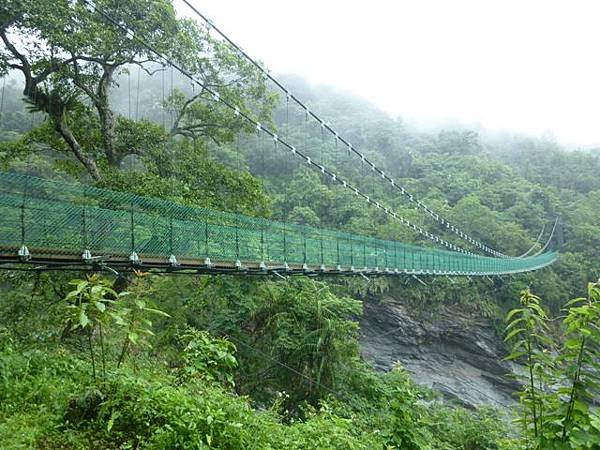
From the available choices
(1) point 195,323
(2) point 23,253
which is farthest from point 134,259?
(1) point 195,323

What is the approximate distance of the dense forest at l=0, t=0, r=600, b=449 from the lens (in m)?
1.80

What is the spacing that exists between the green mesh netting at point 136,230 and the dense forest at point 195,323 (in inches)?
14.3

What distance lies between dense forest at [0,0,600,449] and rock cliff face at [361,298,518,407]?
49 centimetres

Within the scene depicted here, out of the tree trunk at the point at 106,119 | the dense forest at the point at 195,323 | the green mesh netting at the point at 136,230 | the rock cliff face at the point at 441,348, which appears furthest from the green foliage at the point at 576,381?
the rock cliff face at the point at 441,348

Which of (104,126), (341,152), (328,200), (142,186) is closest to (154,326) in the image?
(142,186)

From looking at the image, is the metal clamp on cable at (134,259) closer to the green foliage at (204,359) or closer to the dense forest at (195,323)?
the dense forest at (195,323)

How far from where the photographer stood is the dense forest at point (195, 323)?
71.0 inches

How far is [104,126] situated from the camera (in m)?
5.65

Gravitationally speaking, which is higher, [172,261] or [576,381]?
[576,381]

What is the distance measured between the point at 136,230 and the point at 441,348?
12.3 m

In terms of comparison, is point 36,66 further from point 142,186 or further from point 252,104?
point 252,104

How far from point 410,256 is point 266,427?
6.87 meters

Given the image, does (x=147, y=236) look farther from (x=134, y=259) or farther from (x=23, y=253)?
(x=23, y=253)

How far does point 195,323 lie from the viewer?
6.37 meters
